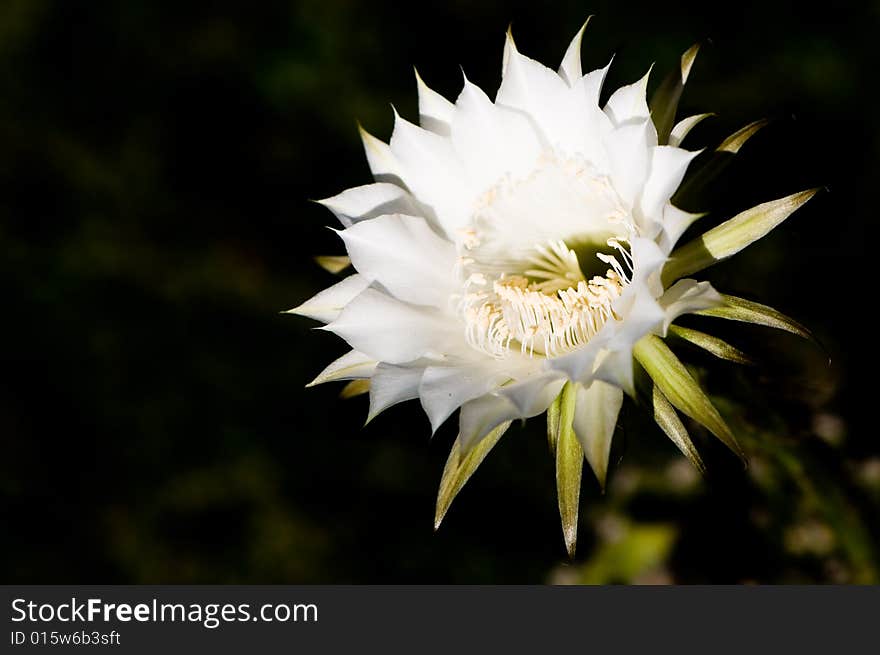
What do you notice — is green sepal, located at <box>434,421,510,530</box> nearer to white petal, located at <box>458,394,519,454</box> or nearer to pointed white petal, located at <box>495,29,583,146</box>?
white petal, located at <box>458,394,519,454</box>

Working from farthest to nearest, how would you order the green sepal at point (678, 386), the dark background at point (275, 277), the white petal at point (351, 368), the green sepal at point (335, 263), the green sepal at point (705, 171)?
the dark background at point (275, 277)
the green sepal at point (335, 263)
the white petal at point (351, 368)
the green sepal at point (705, 171)
the green sepal at point (678, 386)

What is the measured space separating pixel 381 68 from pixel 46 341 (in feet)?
3.75

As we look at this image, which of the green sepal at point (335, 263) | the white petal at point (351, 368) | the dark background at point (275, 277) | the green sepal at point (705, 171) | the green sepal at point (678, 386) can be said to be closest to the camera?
the green sepal at point (678, 386)

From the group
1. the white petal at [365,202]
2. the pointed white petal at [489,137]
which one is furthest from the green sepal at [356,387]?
the pointed white petal at [489,137]

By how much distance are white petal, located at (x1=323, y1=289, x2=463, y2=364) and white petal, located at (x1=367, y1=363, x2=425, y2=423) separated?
25mm

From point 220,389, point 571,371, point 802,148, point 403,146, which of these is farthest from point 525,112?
point 220,389

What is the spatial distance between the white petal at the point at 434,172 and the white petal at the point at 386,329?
6.5 inches

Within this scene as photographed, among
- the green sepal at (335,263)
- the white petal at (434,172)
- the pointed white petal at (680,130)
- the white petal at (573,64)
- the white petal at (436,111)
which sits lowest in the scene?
the pointed white petal at (680,130)

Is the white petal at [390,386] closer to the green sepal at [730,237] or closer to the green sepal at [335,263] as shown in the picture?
the green sepal at [335,263]

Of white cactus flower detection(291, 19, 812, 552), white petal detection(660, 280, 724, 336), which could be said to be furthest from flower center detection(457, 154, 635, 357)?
white petal detection(660, 280, 724, 336)

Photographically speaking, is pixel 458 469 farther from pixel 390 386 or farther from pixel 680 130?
pixel 680 130

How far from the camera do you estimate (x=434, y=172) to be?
4.29ft

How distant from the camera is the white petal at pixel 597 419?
1039 mm
